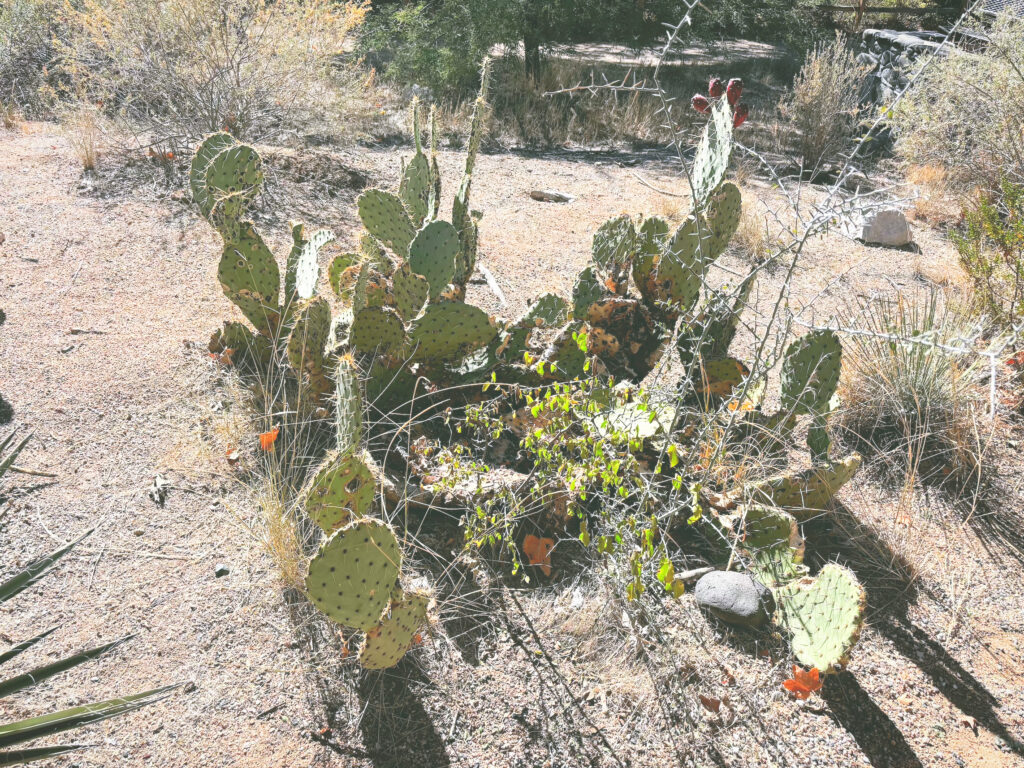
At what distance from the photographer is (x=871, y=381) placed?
11.4 feet

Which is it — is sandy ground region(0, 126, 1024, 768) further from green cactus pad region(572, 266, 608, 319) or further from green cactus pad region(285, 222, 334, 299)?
green cactus pad region(572, 266, 608, 319)

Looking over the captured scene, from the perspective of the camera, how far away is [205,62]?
584cm

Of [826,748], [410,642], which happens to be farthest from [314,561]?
[826,748]

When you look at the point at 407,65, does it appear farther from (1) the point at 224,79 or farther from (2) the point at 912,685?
(2) the point at 912,685

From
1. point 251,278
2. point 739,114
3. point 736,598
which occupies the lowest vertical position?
point 736,598

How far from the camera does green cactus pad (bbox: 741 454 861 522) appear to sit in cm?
269

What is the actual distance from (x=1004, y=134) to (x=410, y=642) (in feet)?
19.4

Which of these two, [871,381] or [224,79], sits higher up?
[224,79]

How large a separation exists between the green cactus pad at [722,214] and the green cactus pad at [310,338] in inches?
63.2

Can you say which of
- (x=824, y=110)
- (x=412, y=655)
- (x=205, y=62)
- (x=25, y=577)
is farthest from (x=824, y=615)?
(x=824, y=110)

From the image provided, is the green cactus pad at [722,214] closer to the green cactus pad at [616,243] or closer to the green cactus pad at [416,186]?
the green cactus pad at [616,243]

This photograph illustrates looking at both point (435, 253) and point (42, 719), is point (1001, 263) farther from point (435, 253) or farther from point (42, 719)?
point (42, 719)

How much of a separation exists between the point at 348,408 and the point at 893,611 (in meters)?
1.97

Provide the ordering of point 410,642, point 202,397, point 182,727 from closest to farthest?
point 182,727
point 410,642
point 202,397
